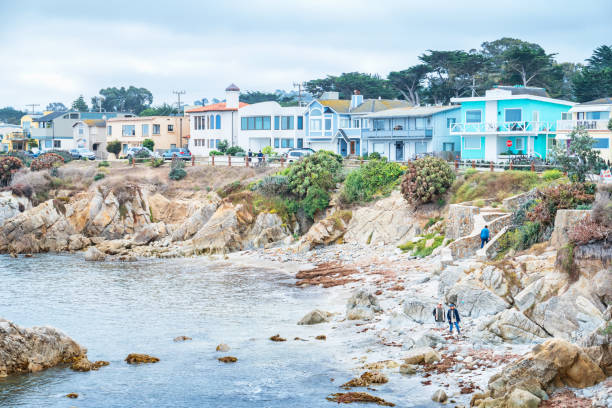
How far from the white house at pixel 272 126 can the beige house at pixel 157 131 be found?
12.2m

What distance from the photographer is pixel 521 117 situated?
60281 mm

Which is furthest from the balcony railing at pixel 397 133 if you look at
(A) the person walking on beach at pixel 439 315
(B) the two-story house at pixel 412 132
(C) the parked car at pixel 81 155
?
(A) the person walking on beach at pixel 439 315

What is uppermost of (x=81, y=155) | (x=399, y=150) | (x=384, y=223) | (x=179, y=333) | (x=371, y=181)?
(x=399, y=150)

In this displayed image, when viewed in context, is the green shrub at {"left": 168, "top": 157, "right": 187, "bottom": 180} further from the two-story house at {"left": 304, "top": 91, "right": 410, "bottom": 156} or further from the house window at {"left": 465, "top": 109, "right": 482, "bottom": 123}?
the house window at {"left": 465, "top": 109, "right": 482, "bottom": 123}

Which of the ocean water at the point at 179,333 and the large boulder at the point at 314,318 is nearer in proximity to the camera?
the ocean water at the point at 179,333

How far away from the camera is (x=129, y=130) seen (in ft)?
306

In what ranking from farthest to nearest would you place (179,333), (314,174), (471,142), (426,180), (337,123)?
(337,123)
(471,142)
(314,174)
(426,180)
(179,333)

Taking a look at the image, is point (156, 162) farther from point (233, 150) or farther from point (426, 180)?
point (426, 180)

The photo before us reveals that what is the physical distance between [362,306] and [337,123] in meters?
46.8

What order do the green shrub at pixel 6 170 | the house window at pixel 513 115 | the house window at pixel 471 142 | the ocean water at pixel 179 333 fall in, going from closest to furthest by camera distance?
1. the ocean water at pixel 179 333
2. the house window at pixel 513 115
3. the house window at pixel 471 142
4. the green shrub at pixel 6 170

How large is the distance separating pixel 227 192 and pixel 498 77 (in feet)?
144

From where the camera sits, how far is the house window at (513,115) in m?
60.4

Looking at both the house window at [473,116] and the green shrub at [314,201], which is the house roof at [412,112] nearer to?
the house window at [473,116]

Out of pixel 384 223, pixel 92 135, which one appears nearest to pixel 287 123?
pixel 92 135
